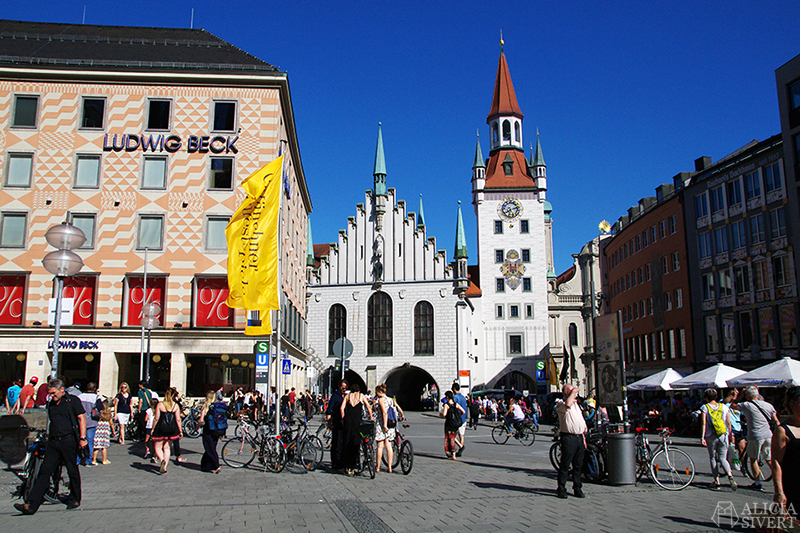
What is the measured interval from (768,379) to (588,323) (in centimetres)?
5089

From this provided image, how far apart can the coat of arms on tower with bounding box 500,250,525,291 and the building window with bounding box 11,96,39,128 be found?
150ft

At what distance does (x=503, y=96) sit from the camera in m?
79.6

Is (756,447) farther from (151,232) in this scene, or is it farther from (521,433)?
(151,232)

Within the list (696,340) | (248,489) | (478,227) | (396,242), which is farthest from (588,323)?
(248,489)

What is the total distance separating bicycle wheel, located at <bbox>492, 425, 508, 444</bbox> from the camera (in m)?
22.5

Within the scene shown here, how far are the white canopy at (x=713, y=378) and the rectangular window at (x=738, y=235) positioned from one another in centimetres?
1572

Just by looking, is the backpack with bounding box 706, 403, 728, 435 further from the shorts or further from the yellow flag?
the yellow flag

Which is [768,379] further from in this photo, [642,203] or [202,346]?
[642,203]

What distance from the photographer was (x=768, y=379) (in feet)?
65.7

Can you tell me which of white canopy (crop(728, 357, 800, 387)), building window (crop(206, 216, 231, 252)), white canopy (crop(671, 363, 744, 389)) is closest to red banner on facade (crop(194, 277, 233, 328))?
building window (crop(206, 216, 231, 252))

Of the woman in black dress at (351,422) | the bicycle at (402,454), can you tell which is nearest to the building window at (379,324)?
the bicycle at (402,454)

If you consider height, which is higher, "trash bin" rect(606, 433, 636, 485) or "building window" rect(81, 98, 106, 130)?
"building window" rect(81, 98, 106, 130)

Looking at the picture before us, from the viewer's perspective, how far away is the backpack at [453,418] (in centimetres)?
1553

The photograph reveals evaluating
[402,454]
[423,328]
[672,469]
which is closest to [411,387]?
[423,328]
